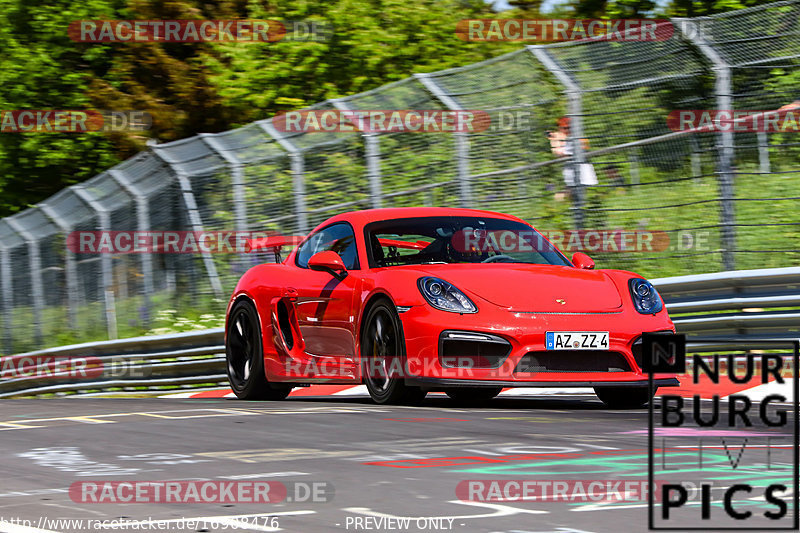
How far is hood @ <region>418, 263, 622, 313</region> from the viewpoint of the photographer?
333 inches

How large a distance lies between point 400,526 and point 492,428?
2.84 meters

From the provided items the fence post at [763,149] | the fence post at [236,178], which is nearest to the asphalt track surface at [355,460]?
the fence post at [763,149]

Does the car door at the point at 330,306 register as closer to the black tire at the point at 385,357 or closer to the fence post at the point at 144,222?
the black tire at the point at 385,357

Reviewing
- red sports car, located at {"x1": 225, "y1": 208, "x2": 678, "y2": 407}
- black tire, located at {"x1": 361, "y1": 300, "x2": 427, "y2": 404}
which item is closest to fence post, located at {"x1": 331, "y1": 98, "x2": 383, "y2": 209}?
red sports car, located at {"x1": 225, "y1": 208, "x2": 678, "y2": 407}

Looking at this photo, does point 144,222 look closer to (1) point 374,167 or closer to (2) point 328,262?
(1) point 374,167

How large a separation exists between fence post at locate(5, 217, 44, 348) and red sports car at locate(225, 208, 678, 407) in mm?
10250

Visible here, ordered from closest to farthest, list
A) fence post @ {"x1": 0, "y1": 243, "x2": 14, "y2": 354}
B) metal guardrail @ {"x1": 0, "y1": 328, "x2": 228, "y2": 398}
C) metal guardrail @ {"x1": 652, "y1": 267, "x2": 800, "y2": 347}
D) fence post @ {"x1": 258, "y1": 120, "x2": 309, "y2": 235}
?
metal guardrail @ {"x1": 652, "y1": 267, "x2": 800, "y2": 347}
metal guardrail @ {"x1": 0, "y1": 328, "x2": 228, "y2": 398}
fence post @ {"x1": 258, "y1": 120, "x2": 309, "y2": 235}
fence post @ {"x1": 0, "y1": 243, "x2": 14, "y2": 354}

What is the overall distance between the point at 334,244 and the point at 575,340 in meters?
2.47

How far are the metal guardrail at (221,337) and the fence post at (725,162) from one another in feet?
1.00

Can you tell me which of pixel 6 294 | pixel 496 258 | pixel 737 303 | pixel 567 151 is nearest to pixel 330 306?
pixel 496 258

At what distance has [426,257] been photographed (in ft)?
30.7

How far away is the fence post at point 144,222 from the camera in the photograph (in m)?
17.0

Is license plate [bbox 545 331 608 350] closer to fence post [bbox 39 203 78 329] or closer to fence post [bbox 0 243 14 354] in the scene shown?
fence post [bbox 39 203 78 329]

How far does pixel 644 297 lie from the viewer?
8805mm
